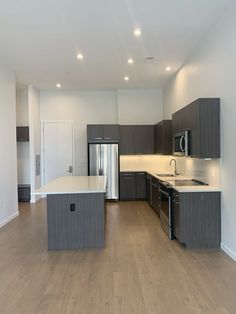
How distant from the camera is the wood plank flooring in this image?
2676 mm

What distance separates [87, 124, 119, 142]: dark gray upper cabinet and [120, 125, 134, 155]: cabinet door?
20cm

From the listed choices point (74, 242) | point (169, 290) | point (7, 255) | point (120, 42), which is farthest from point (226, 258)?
point (120, 42)

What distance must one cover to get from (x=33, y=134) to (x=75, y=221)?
14.7ft

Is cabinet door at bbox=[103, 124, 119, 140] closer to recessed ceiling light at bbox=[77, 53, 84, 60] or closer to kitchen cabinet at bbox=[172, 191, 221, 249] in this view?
recessed ceiling light at bbox=[77, 53, 84, 60]

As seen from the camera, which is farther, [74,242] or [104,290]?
[74,242]

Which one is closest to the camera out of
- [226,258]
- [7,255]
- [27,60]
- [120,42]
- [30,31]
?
[226,258]

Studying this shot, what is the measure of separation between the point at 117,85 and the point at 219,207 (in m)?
5.09

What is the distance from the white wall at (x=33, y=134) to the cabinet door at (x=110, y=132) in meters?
2.03

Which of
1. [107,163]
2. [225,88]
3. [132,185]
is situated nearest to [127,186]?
[132,185]

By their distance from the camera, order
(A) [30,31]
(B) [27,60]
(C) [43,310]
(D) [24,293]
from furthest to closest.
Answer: (B) [27,60] < (A) [30,31] < (D) [24,293] < (C) [43,310]

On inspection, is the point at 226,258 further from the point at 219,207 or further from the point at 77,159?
the point at 77,159

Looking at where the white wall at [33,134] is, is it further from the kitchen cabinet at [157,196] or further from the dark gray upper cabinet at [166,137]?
the dark gray upper cabinet at [166,137]

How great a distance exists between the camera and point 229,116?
3.88 metres

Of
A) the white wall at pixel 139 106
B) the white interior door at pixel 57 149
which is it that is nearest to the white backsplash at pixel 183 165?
the white wall at pixel 139 106
